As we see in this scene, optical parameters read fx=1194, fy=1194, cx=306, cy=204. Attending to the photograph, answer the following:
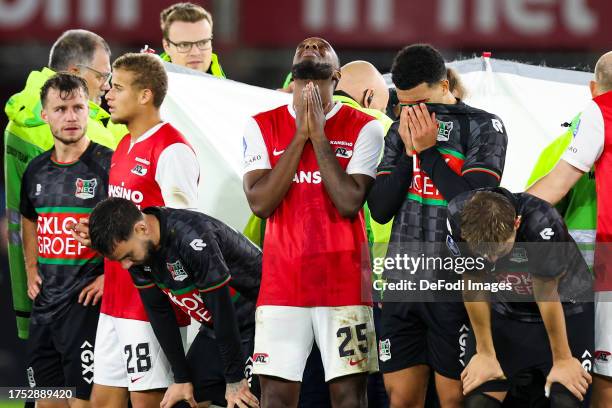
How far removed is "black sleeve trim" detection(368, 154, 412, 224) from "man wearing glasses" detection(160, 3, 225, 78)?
2084 millimetres

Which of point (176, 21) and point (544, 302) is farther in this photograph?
point (176, 21)

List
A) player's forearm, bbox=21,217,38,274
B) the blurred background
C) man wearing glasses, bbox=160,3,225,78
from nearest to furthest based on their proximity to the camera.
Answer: player's forearm, bbox=21,217,38,274, man wearing glasses, bbox=160,3,225,78, the blurred background

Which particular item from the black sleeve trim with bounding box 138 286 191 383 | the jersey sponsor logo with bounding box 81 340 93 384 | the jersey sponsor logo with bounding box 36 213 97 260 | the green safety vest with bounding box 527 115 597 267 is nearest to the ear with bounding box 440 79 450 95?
the green safety vest with bounding box 527 115 597 267

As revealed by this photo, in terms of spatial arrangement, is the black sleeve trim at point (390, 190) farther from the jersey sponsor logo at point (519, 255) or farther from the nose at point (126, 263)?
the nose at point (126, 263)

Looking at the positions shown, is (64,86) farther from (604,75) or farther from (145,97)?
(604,75)

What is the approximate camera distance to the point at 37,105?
571 centimetres

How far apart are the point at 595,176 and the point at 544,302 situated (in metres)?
0.74

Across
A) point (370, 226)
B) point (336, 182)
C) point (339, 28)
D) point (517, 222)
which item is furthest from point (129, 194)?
point (339, 28)

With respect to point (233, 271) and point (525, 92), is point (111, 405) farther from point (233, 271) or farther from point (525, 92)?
point (525, 92)

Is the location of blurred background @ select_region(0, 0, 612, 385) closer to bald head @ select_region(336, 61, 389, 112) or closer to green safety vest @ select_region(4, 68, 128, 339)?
bald head @ select_region(336, 61, 389, 112)

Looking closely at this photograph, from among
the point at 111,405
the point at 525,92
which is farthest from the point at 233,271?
the point at 525,92

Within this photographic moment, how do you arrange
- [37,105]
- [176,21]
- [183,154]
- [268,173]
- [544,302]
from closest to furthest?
[544,302] < [268,173] < [183,154] < [37,105] < [176,21]

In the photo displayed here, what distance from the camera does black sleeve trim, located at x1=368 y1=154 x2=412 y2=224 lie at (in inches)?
177

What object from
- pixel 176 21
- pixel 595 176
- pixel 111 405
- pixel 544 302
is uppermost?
pixel 176 21
